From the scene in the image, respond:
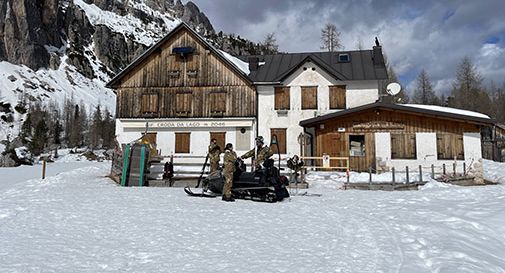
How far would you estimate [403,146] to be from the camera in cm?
1938

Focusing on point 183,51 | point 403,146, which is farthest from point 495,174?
point 183,51

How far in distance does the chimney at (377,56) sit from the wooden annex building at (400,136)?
237 inches

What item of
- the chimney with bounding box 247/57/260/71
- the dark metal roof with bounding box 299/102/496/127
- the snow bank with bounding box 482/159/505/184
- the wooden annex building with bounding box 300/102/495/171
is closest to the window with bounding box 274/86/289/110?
the wooden annex building with bounding box 300/102/495/171

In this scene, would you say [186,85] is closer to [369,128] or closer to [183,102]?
[183,102]

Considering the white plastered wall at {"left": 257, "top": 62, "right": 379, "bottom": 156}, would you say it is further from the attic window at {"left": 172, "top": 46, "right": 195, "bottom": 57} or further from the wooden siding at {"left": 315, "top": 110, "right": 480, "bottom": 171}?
the attic window at {"left": 172, "top": 46, "right": 195, "bottom": 57}

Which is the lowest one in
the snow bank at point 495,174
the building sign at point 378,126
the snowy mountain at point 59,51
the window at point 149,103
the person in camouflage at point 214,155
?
the snow bank at point 495,174

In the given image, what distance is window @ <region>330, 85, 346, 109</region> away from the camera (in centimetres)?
2300

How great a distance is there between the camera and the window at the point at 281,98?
23562 mm

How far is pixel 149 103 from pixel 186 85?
10.0 feet

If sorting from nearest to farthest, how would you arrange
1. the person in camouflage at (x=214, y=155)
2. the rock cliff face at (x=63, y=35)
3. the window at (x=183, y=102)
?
the person in camouflage at (x=214, y=155) → the window at (x=183, y=102) → the rock cliff face at (x=63, y=35)

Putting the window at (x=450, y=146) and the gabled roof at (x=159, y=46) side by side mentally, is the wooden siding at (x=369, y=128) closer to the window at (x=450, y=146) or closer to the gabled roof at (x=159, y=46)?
the window at (x=450, y=146)

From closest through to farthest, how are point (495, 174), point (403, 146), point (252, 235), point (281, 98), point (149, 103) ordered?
1. point (252, 235)
2. point (403, 146)
3. point (495, 174)
4. point (281, 98)
5. point (149, 103)

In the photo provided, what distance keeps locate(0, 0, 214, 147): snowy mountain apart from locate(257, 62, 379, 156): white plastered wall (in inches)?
2800

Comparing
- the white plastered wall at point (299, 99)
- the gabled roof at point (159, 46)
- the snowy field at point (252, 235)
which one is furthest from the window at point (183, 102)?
the snowy field at point (252, 235)
